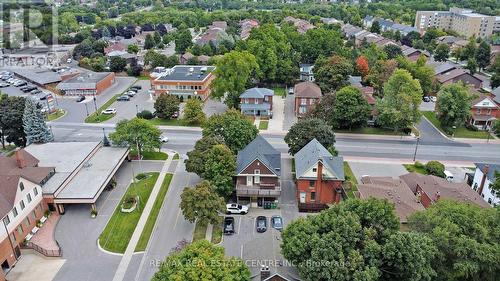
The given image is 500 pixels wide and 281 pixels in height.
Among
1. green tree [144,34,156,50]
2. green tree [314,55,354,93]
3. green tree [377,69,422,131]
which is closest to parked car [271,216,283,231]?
green tree [377,69,422,131]

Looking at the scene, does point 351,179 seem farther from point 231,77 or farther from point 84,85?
point 84,85

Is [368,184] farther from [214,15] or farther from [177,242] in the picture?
[214,15]

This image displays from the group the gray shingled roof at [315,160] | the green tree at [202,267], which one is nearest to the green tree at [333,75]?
the gray shingled roof at [315,160]

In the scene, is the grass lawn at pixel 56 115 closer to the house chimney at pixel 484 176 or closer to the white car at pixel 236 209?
the white car at pixel 236 209

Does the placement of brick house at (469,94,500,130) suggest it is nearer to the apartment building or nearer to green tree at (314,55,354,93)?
green tree at (314,55,354,93)

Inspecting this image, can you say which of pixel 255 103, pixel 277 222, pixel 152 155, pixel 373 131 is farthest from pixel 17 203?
pixel 373 131

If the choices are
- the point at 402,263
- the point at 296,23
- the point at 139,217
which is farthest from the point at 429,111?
the point at 296,23
